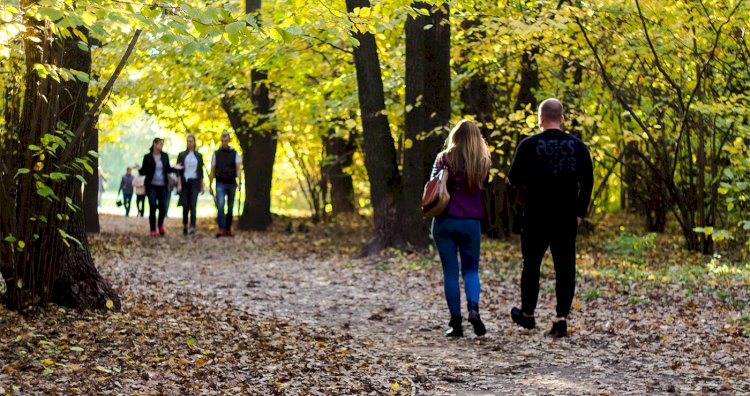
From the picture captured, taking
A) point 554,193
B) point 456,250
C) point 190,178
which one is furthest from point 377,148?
point 554,193

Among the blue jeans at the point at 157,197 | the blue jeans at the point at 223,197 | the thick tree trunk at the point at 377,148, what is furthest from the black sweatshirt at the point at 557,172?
the blue jeans at the point at 157,197

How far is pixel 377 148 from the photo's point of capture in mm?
13312

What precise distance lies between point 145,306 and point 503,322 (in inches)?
134

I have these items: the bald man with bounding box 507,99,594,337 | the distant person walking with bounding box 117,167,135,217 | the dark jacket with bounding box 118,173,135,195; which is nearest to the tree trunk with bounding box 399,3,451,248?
the bald man with bounding box 507,99,594,337

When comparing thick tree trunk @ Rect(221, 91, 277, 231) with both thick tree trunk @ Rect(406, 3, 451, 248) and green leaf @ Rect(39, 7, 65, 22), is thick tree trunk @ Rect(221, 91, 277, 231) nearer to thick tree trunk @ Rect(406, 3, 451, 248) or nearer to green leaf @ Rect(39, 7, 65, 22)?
thick tree trunk @ Rect(406, 3, 451, 248)

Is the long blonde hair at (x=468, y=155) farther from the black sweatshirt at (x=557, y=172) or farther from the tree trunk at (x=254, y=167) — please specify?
the tree trunk at (x=254, y=167)

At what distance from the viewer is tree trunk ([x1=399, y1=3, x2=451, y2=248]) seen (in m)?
12.8

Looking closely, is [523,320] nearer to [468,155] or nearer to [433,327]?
[433,327]

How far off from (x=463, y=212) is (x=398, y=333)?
1344mm

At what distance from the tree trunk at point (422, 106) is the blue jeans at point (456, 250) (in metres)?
5.07

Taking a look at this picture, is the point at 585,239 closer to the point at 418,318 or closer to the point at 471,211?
the point at 418,318

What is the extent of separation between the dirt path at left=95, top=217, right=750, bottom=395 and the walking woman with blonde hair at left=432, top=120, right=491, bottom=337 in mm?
356

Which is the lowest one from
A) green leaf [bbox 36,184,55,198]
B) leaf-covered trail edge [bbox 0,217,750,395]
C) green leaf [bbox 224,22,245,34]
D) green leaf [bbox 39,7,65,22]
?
leaf-covered trail edge [bbox 0,217,750,395]

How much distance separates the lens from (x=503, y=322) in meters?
8.58
